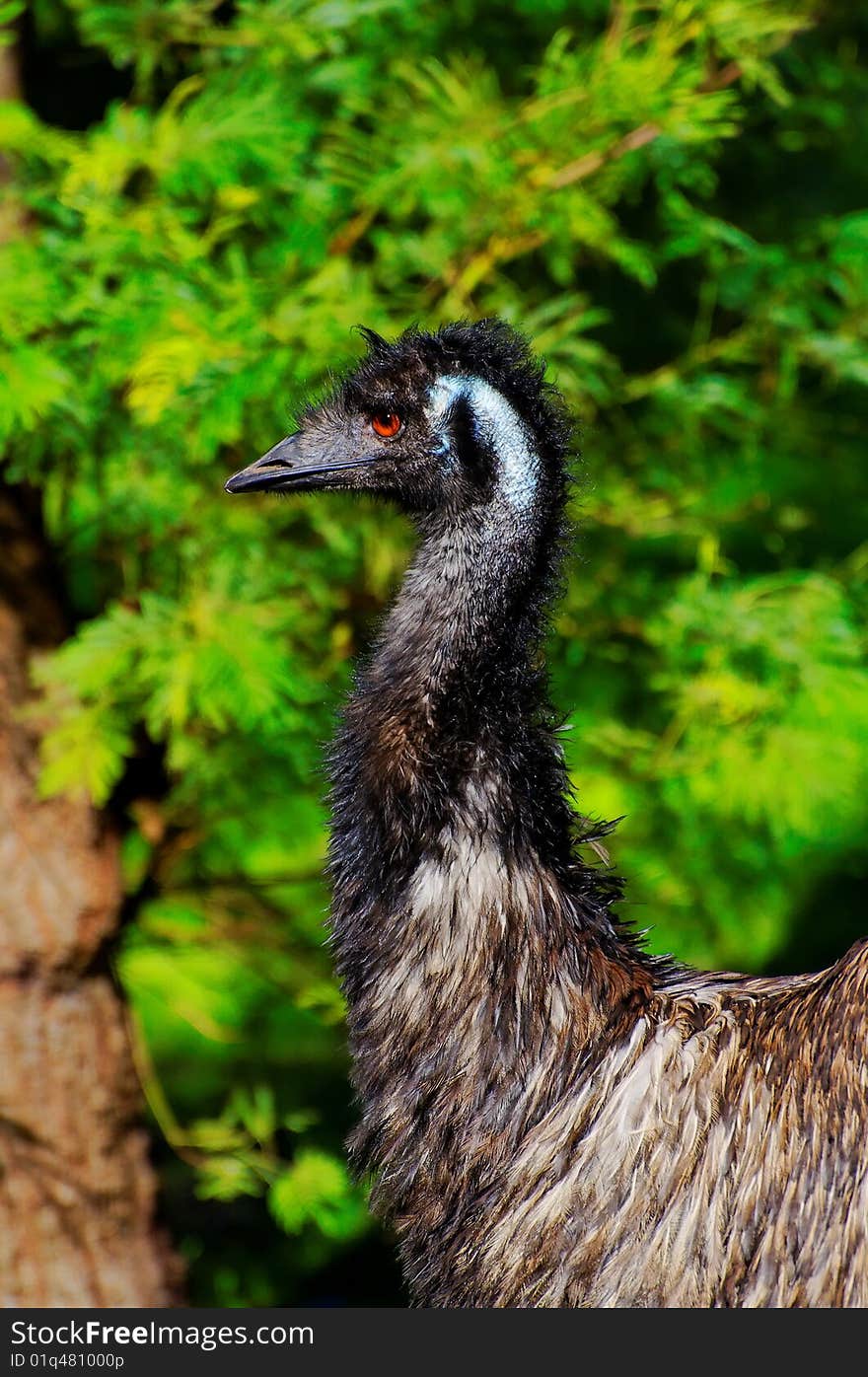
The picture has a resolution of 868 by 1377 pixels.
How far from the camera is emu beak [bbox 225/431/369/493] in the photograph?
2.85 meters

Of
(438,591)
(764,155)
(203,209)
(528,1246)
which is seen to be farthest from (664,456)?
(528,1246)

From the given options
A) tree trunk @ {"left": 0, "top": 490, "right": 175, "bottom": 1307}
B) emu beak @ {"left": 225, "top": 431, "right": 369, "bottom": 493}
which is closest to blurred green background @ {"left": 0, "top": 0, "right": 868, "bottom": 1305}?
tree trunk @ {"left": 0, "top": 490, "right": 175, "bottom": 1307}

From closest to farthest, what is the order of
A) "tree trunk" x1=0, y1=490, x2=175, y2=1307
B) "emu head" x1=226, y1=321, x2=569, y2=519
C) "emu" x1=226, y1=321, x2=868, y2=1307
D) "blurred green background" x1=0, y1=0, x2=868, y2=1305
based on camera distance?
"emu" x1=226, y1=321, x2=868, y2=1307, "emu head" x1=226, y1=321, x2=569, y2=519, "blurred green background" x1=0, y1=0, x2=868, y2=1305, "tree trunk" x1=0, y1=490, x2=175, y2=1307

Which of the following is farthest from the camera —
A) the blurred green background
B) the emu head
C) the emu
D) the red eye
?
the blurred green background

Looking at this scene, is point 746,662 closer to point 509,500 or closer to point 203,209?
point 509,500

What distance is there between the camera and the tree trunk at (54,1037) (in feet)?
13.3

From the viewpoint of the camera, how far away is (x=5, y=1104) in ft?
13.6

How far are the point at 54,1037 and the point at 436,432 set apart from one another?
2153mm

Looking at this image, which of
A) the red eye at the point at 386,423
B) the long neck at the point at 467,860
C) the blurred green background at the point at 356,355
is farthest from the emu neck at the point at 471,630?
the blurred green background at the point at 356,355

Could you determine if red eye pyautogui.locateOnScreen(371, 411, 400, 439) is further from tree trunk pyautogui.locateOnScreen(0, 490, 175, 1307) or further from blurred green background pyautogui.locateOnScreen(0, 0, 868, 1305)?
tree trunk pyautogui.locateOnScreen(0, 490, 175, 1307)

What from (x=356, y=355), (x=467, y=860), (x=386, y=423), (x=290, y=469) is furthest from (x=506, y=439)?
(x=356, y=355)

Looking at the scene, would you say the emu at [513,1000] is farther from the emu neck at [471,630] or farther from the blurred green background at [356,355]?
the blurred green background at [356,355]

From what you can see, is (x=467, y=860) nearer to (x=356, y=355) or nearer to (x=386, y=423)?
(x=386, y=423)

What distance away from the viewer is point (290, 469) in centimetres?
288
